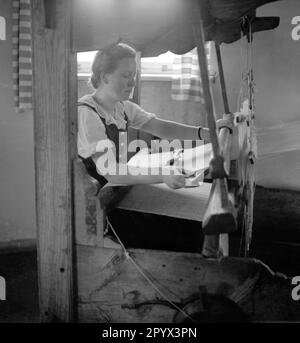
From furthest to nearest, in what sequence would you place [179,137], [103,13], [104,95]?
1. [179,137]
2. [104,95]
3. [103,13]

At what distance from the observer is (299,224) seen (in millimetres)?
2381

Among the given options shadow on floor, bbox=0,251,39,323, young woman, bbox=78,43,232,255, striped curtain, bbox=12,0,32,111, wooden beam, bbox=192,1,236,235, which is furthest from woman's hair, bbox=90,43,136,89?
shadow on floor, bbox=0,251,39,323

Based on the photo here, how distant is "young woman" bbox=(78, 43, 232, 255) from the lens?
143 centimetres

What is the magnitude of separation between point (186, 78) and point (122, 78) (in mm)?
1312

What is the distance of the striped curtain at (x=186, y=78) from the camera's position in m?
2.85

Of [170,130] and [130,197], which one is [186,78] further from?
[130,197]

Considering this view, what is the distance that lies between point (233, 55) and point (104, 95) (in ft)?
5.39

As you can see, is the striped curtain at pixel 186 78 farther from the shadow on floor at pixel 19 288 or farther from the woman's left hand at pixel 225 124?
the shadow on floor at pixel 19 288

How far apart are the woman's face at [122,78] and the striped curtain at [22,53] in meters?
1.16

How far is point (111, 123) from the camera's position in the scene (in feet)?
5.41

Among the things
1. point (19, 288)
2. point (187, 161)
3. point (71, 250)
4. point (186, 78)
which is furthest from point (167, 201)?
Result: point (186, 78)
